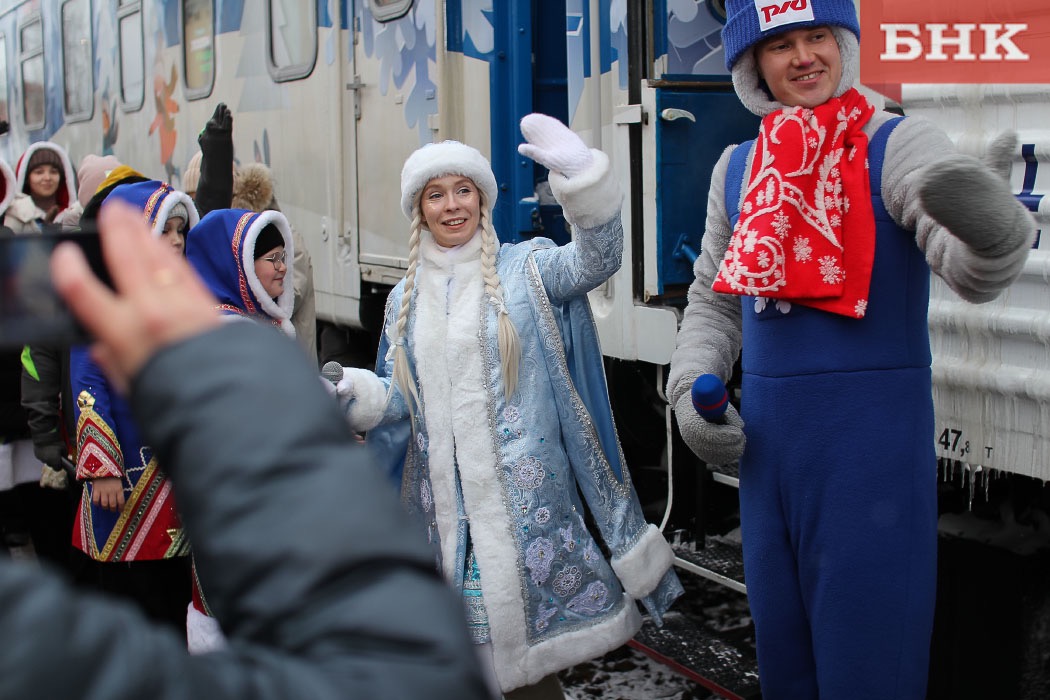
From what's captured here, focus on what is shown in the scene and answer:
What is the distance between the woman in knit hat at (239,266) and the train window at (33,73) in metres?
9.38

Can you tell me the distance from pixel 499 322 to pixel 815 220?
0.78 metres

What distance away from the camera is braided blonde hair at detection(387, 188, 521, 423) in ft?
8.62

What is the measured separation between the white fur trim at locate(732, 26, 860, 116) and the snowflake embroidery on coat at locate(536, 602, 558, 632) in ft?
3.86

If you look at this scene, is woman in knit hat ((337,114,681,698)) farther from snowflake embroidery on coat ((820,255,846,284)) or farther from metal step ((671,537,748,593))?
metal step ((671,537,748,593))

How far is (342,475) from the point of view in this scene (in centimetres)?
74

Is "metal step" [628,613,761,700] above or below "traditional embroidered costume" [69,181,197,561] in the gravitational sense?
below

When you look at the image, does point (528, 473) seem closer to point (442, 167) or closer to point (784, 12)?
point (442, 167)

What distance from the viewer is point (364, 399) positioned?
106 inches

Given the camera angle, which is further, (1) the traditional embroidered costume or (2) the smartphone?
(1) the traditional embroidered costume

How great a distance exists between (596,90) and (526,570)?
1.93m

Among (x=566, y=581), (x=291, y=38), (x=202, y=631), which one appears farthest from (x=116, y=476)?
(x=291, y=38)

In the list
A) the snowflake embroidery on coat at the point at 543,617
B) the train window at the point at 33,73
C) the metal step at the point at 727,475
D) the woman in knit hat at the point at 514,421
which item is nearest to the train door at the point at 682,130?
the metal step at the point at 727,475

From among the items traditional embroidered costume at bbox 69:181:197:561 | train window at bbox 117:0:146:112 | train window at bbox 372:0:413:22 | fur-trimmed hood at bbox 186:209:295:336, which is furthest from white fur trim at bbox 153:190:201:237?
train window at bbox 117:0:146:112

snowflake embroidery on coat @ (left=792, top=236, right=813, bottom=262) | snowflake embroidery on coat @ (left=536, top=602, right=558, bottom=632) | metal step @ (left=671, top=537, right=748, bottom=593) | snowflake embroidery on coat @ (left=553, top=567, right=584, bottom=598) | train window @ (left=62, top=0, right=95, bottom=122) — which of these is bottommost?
metal step @ (left=671, top=537, right=748, bottom=593)
